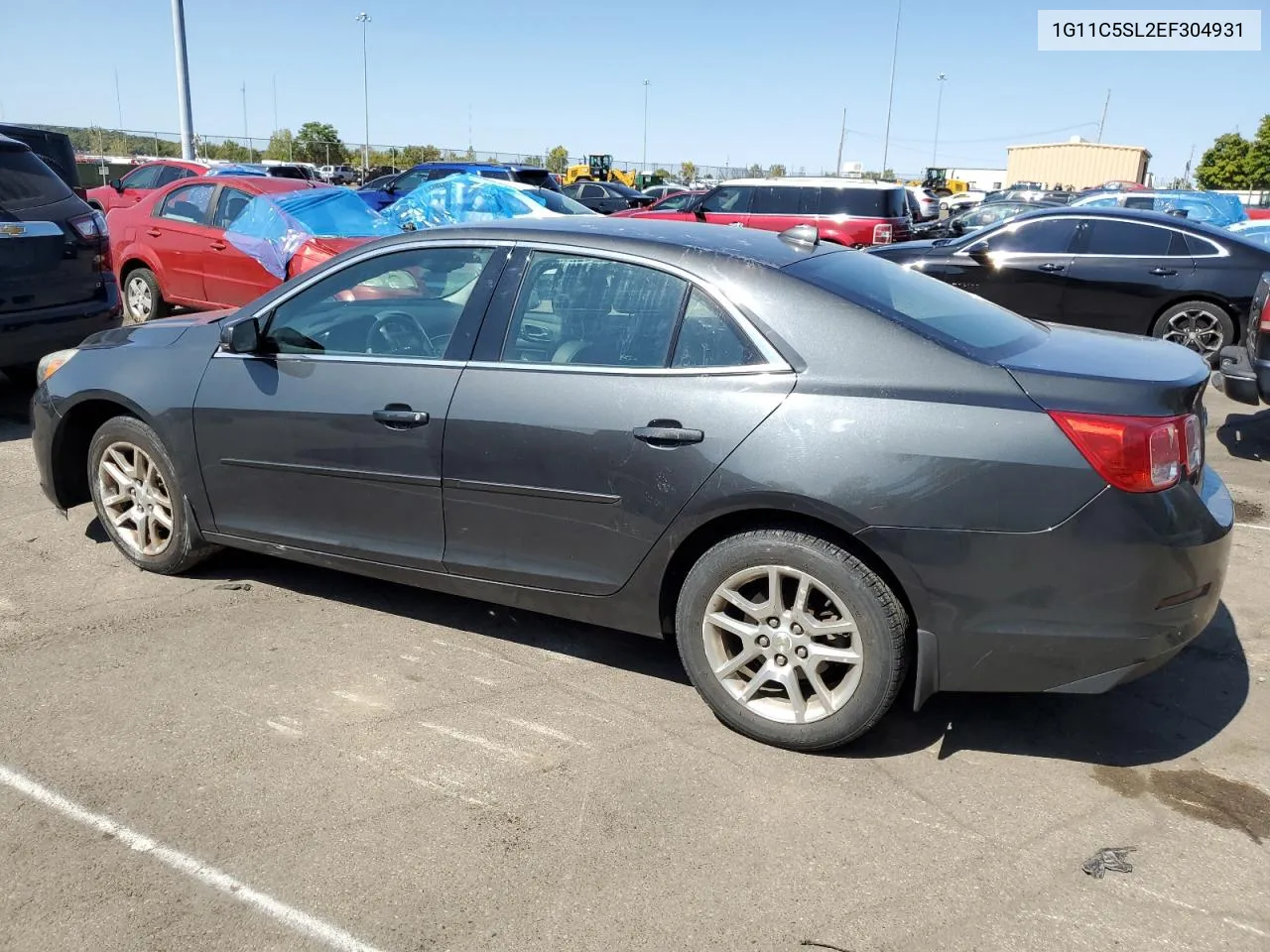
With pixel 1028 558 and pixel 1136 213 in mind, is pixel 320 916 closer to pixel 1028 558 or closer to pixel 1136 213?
pixel 1028 558

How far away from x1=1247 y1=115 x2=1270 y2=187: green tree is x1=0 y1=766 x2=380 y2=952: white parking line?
6278 centimetres

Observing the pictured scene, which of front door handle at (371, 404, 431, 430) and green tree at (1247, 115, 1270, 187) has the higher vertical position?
green tree at (1247, 115, 1270, 187)

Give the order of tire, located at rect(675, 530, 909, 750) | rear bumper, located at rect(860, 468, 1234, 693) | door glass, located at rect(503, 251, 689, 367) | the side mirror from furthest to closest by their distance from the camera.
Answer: the side mirror, door glass, located at rect(503, 251, 689, 367), tire, located at rect(675, 530, 909, 750), rear bumper, located at rect(860, 468, 1234, 693)

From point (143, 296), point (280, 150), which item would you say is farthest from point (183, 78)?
point (280, 150)

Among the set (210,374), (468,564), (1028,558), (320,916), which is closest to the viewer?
(320,916)

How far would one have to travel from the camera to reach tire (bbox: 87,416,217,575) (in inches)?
172

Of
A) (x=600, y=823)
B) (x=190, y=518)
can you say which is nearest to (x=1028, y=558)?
(x=600, y=823)

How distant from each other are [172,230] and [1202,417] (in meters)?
10.1

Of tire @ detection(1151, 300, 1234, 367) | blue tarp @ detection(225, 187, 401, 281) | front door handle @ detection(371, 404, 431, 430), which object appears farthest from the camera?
blue tarp @ detection(225, 187, 401, 281)

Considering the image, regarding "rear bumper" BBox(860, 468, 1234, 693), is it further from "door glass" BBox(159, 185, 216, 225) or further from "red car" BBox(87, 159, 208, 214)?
"red car" BBox(87, 159, 208, 214)

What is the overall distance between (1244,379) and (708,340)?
16.3ft

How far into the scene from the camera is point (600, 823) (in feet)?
9.52

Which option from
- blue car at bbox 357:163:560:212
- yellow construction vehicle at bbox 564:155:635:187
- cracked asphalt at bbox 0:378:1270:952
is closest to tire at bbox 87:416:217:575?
cracked asphalt at bbox 0:378:1270:952

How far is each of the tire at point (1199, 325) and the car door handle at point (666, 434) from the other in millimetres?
7409
